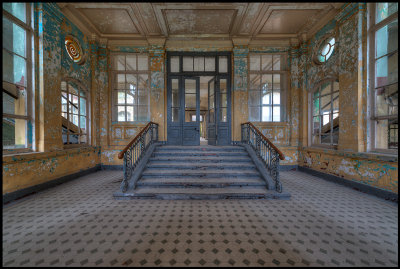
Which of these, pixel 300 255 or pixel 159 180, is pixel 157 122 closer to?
pixel 159 180

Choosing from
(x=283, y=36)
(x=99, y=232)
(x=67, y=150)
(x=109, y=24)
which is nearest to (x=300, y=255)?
(x=99, y=232)

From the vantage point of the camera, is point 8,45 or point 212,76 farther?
point 212,76

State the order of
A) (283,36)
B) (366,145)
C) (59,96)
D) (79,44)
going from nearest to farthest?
1. (366,145)
2. (59,96)
3. (79,44)
4. (283,36)

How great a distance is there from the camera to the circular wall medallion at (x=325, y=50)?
497 cm

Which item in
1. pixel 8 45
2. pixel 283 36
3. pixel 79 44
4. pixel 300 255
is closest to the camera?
pixel 300 255

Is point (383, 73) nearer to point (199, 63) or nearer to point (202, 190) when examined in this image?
point (202, 190)

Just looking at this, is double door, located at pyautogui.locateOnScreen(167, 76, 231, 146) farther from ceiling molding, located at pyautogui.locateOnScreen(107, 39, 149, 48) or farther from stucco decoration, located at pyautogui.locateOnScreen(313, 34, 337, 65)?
stucco decoration, located at pyautogui.locateOnScreen(313, 34, 337, 65)

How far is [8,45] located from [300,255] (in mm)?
6643

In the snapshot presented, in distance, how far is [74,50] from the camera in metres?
5.20

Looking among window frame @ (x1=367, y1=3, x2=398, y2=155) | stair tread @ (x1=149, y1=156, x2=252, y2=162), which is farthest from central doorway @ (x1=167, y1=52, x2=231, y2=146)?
window frame @ (x1=367, y1=3, x2=398, y2=155)

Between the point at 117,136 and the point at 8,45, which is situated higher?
the point at 8,45

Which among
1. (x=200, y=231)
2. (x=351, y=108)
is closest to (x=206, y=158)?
(x=200, y=231)

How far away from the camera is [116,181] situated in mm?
4648

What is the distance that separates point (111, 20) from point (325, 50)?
660 cm
